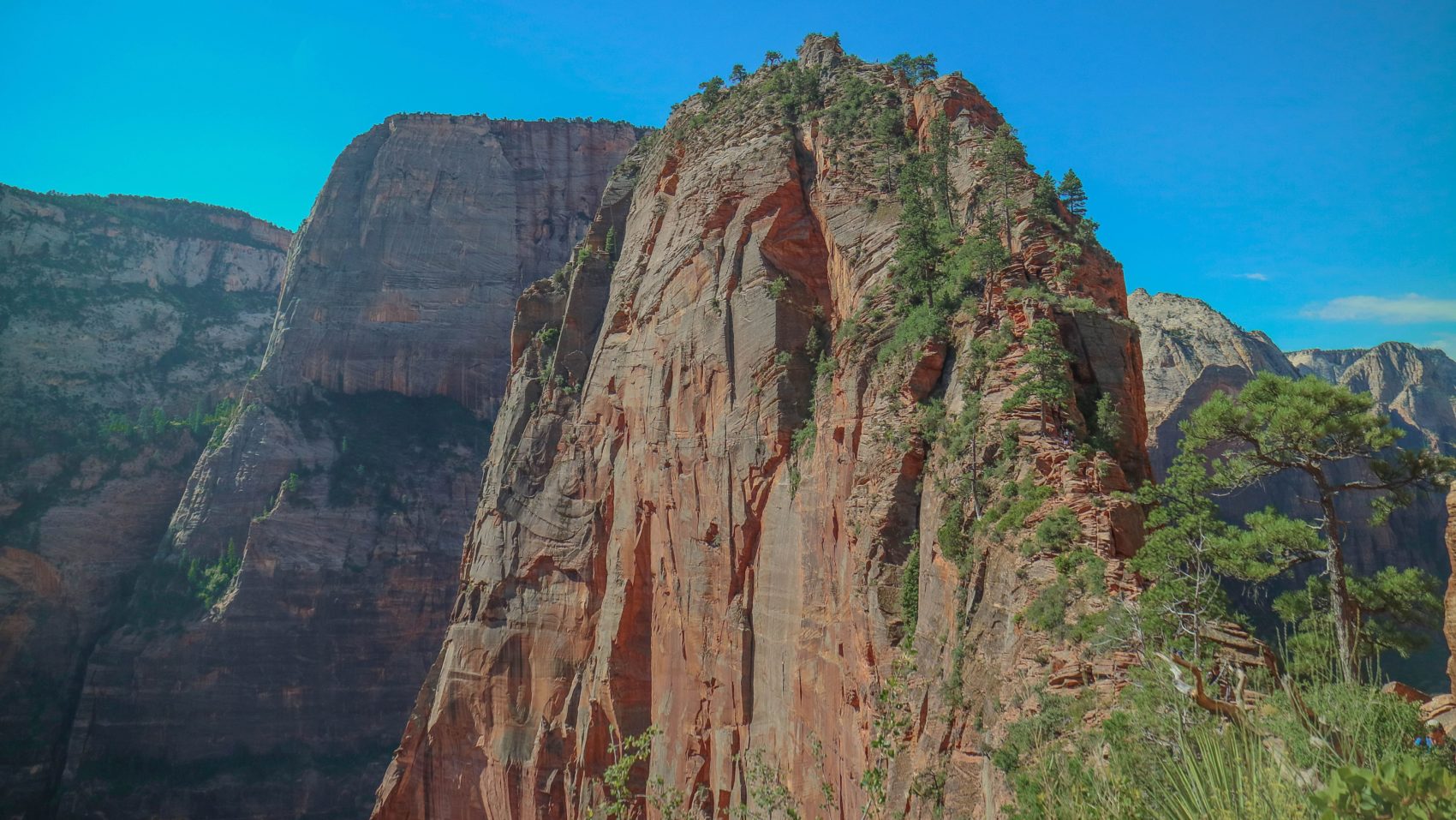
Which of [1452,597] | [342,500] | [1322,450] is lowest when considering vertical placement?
[1452,597]

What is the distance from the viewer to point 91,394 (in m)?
102

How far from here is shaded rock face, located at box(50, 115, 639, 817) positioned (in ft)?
247

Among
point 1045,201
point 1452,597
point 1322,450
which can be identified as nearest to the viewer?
point 1452,597

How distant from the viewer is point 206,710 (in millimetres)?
76438

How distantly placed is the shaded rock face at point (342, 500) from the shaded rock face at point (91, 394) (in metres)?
5.39

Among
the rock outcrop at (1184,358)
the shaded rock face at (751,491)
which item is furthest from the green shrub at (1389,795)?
the rock outcrop at (1184,358)

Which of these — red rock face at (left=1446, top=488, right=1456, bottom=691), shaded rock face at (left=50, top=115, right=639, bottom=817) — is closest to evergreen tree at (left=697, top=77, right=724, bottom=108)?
red rock face at (left=1446, top=488, right=1456, bottom=691)

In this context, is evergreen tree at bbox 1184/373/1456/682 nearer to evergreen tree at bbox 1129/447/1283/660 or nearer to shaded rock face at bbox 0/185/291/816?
evergreen tree at bbox 1129/447/1283/660

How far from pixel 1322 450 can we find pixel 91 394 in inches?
4577

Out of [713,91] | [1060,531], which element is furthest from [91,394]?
[1060,531]

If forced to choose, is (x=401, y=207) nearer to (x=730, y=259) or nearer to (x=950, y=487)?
(x=730, y=259)

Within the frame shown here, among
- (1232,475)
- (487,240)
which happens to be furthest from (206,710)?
(1232,475)

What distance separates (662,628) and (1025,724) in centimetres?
2340

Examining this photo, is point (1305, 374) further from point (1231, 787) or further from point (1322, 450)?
point (1231, 787)
